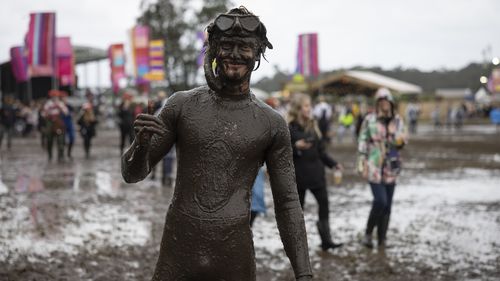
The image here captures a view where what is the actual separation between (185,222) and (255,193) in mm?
5176

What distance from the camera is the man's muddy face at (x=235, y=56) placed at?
8.68ft

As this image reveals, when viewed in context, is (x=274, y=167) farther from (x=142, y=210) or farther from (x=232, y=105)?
(x=142, y=210)

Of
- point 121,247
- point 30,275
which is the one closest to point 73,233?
point 121,247

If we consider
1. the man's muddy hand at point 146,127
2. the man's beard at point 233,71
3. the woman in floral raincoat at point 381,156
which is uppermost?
the man's beard at point 233,71

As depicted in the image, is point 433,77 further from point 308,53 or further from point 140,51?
point 140,51

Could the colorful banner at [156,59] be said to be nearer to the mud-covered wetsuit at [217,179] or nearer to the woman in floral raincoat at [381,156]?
the woman in floral raincoat at [381,156]

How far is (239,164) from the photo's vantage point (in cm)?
268

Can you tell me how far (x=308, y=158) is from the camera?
7.20 meters

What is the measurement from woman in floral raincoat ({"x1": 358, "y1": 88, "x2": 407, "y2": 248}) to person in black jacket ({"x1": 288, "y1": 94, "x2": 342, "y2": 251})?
0.56m

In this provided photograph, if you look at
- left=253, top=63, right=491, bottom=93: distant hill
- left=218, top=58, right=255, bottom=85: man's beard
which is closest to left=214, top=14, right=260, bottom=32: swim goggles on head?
left=218, top=58, right=255, bottom=85: man's beard

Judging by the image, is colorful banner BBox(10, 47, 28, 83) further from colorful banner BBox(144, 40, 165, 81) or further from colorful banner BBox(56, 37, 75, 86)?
colorful banner BBox(144, 40, 165, 81)

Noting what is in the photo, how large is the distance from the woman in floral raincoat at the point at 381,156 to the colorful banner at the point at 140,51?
69.5ft

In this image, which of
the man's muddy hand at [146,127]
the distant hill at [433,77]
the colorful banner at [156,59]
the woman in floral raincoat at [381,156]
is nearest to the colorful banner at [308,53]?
the colorful banner at [156,59]

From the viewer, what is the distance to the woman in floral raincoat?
24.1 feet
